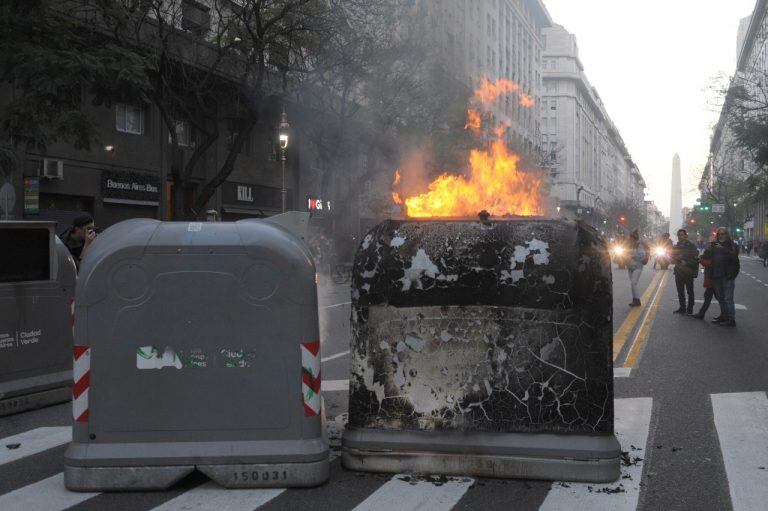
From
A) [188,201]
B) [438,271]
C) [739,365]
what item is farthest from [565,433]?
[188,201]

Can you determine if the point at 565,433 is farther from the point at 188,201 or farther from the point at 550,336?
the point at 188,201

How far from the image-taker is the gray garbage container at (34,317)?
6.94 meters

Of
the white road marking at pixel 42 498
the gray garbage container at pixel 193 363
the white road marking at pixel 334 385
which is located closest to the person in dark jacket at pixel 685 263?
the white road marking at pixel 334 385

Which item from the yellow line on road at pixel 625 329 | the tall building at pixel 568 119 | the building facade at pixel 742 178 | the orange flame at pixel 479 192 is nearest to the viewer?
the orange flame at pixel 479 192

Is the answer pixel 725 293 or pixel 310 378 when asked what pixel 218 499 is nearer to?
pixel 310 378

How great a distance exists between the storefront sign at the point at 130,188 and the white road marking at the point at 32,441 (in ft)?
58.7

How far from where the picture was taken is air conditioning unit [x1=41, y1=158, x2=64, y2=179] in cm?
2019

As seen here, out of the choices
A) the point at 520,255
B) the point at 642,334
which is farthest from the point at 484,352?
→ the point at 642,334

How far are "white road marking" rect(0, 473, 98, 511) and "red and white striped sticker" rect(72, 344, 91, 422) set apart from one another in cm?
45

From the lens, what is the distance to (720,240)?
524 inches

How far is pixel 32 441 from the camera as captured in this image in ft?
19.1

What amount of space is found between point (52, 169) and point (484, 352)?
18621mm

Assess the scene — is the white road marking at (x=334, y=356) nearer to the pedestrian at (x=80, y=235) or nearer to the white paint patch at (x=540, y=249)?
the pedestrian at (x=80, y=235)

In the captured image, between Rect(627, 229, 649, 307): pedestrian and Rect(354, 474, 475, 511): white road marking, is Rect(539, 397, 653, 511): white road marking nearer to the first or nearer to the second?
Rect(354, 474, 475, 511): white road marking
